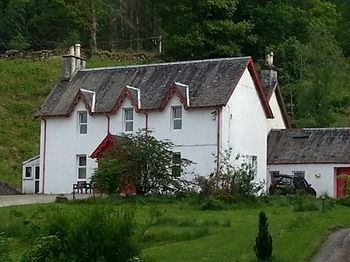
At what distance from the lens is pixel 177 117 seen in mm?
49094

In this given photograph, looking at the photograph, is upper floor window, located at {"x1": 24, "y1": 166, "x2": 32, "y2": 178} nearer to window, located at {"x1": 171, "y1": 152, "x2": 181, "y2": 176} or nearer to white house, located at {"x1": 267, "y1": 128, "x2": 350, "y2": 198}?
window, located at {"x1": 171, "y1": 152, "x2": 181, "y2": 176}

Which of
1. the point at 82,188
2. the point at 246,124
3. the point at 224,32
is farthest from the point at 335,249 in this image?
the point at 224,32

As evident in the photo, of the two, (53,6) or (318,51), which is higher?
(53,6)

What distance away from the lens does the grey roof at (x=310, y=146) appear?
51.3m

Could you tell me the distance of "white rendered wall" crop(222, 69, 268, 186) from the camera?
48.1 m

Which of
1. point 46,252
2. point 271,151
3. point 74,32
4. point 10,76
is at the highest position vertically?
point 74,32

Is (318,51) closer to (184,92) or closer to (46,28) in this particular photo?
(184,92)

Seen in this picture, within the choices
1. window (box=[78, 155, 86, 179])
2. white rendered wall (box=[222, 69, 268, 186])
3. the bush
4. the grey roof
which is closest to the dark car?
white rendered wall (box=[222, 69, 268, 186])

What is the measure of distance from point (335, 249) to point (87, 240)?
7.85 m

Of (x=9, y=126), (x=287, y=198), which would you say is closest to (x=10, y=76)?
(x=9, y=126)

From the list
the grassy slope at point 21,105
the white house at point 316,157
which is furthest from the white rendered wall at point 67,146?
the white house at point 316,157

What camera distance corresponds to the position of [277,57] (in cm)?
7919

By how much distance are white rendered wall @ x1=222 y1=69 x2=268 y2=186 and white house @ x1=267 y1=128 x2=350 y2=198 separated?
1.60 meters

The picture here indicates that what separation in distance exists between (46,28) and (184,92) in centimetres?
5226
